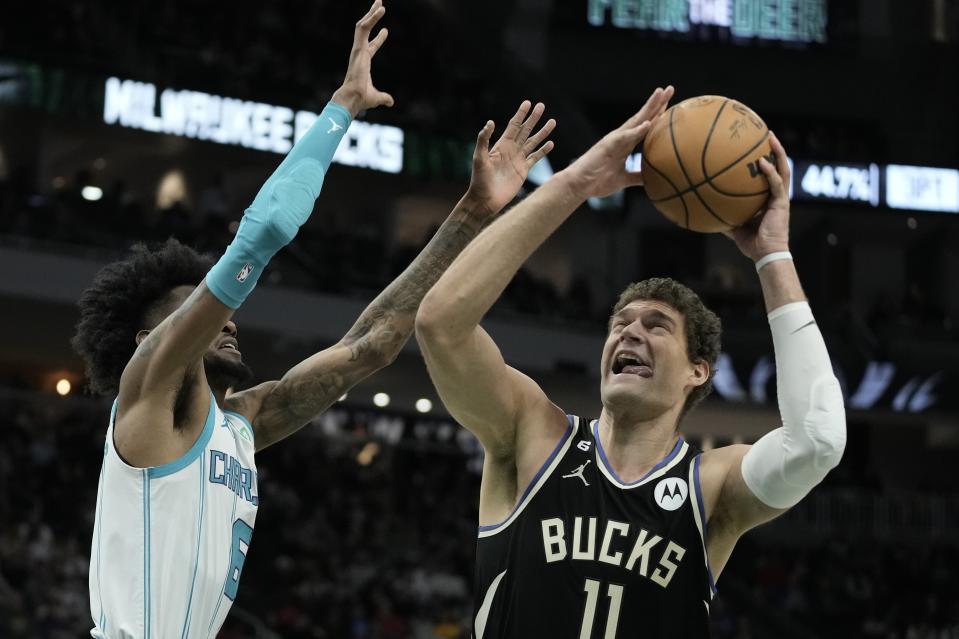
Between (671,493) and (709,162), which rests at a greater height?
(709,162)

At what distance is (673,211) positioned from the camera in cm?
408

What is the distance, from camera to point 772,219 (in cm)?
378

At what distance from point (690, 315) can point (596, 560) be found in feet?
2.92

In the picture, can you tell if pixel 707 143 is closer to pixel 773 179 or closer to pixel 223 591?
pixel 773 179

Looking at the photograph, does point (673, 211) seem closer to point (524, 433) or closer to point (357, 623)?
point (524, 433)

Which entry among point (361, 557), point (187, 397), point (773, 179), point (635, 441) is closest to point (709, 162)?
point (773, 179)

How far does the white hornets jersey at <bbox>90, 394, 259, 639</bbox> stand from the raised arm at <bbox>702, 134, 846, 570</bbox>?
155 centimetres

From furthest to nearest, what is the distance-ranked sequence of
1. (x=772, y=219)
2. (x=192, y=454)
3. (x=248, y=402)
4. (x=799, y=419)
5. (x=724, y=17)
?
(x=724, y=17)
(x=248, y=402)
(x=192, y=454)
(x=772, y=219)
(x=799, y=419)

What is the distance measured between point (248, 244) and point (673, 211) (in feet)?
4.31

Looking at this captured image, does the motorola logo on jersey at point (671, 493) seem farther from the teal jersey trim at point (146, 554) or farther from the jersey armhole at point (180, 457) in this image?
the teal jersey trim at point (146, 554)

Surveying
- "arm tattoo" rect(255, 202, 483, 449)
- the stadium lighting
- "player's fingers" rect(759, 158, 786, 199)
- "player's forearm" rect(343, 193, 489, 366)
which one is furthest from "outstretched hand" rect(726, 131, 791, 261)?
the stadium lighting

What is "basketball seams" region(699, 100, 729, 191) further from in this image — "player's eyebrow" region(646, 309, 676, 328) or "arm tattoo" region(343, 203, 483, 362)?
"arm tattoo" region(343, 203, 483, 362)

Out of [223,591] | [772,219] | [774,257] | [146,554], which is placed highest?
[772,219]

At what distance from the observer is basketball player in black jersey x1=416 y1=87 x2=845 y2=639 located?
141 inches
